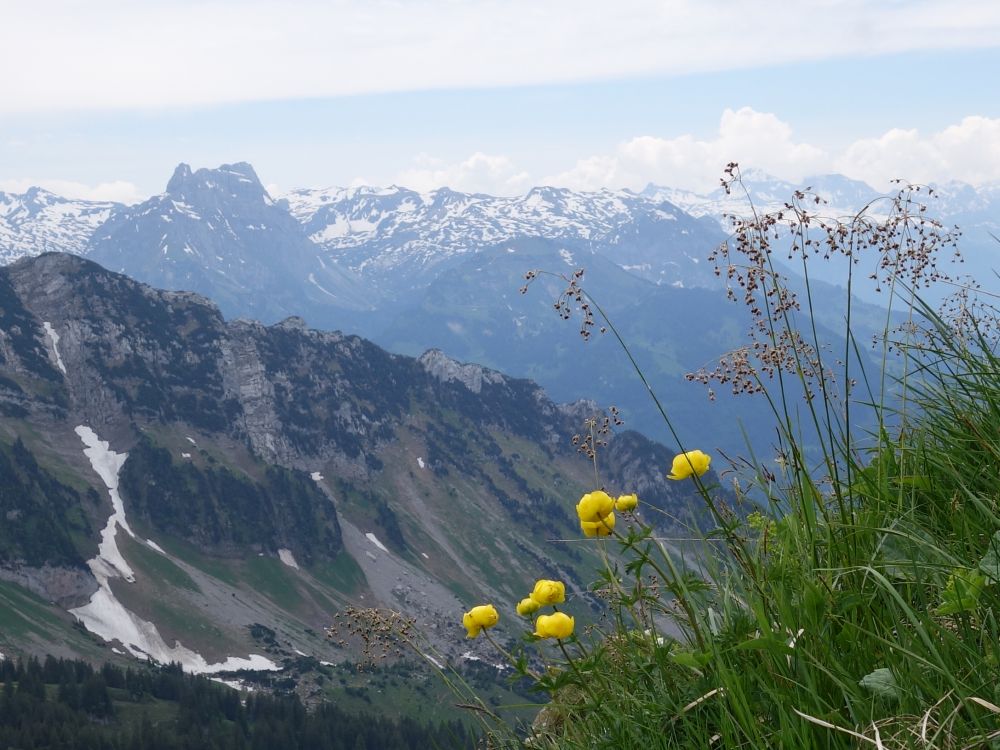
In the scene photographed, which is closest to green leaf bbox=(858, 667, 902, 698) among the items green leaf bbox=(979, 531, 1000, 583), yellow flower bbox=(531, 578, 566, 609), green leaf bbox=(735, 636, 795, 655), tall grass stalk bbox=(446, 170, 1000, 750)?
tall grass stalk bbox=(446, 170, 1000, 750)

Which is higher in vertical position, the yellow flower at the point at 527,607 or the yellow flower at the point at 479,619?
the yellow flower at the point at 527,607

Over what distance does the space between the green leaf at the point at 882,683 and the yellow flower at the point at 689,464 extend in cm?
131

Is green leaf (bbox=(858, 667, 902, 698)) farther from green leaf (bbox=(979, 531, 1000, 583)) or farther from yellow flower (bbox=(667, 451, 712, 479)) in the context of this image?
yellow flower (bbox=(667, 451, 712, 479))

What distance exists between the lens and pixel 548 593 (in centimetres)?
469

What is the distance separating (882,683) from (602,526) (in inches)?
60.1

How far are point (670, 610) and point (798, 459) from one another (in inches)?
51.1

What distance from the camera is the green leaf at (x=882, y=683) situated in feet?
10.8

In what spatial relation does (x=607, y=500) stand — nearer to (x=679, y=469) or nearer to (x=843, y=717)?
(x=679, y=469)

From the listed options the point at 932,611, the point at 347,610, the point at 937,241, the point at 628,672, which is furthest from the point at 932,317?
the point at 347,610

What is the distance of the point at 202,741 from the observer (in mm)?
169750

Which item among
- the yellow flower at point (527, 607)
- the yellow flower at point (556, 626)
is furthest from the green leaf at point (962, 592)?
the yellow flower at point (527, 607)

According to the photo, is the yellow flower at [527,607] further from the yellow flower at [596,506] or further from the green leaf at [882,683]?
the green leaf at [882,683]

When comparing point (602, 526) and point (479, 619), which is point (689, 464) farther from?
point (479, 619)

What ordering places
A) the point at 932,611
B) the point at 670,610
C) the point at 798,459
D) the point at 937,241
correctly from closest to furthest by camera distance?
the point at 932,611, the point at 798,459, the point at 670,610, the point at 937,241
